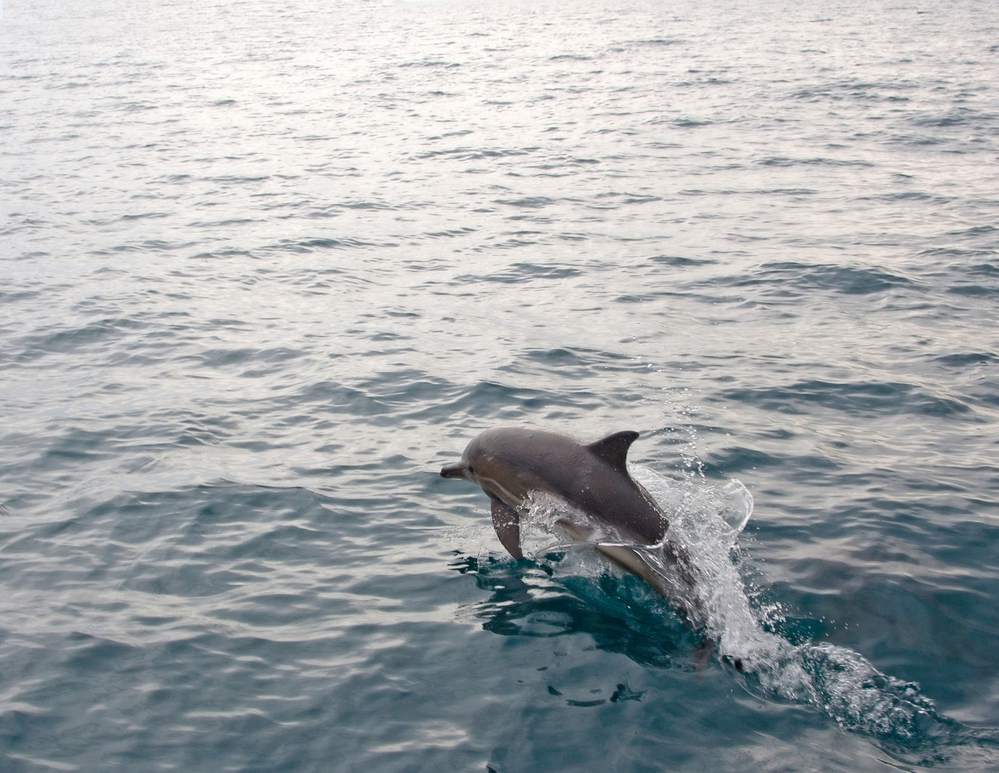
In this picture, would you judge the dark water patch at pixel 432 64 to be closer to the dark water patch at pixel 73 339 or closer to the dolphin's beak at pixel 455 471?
the dark water patch at pixel 73 339

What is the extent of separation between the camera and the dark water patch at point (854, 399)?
969 centimetres

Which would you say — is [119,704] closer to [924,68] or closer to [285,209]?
[285,209]

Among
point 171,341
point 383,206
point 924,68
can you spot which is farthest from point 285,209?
point 924,68

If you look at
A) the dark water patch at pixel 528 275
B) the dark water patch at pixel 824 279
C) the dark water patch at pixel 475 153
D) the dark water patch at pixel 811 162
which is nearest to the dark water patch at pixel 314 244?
the dark water patch at pixel 528 275

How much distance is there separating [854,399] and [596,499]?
4.68 m

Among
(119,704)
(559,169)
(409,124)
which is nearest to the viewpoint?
(119,704)

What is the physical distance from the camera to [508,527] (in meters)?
7.13

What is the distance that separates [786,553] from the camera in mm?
7254

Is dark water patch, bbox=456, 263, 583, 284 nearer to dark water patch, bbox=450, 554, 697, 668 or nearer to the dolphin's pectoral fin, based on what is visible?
the dolphin's pectoral fin

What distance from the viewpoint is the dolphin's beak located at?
7.87 meters

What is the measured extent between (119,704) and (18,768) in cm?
67

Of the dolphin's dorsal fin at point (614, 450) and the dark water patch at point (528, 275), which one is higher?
the dolphin's dorsal fin at point (614, 450)

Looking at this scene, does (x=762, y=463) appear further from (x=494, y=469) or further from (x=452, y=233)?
(x=452, y=233)

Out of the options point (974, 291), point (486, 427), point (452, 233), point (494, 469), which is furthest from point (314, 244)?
point (974, 291)
